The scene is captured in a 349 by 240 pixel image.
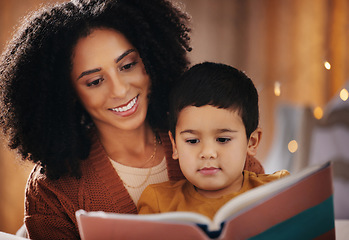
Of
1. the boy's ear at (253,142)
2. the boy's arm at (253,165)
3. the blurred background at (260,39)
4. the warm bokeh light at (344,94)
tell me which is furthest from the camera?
the blurred background at (260,39)

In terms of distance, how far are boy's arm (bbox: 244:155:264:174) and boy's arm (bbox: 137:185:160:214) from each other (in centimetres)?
33

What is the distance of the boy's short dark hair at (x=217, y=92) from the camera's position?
103 cm

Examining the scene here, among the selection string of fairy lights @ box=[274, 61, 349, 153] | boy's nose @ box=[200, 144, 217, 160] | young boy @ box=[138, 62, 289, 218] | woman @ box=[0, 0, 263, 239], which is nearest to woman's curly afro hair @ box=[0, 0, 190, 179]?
woman @ box=[0, 0, 263, 239]

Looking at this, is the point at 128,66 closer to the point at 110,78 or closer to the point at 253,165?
the point at 110,78

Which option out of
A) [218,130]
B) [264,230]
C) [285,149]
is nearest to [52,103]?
[218,130]

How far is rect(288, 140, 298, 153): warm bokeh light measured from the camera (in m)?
1.55

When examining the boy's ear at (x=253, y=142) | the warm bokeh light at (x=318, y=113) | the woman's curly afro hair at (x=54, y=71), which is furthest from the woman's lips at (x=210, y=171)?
the warm bokeh light at (x=318, y=113)

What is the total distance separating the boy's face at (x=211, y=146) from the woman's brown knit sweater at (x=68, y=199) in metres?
0.25

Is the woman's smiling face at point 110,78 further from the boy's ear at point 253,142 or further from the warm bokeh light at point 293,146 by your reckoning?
the warm bokeh light at point 293,146

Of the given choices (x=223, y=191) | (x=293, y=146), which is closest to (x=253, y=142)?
(x=223, y=191)

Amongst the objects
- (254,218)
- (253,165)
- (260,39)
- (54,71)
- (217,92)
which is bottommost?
(254,218)

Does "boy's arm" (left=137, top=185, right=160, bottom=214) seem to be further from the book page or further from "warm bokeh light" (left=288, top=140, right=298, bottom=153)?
"warm bokeh light" (left=288, top=140, right=298, bottom=153)

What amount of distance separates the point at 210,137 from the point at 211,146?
2cm

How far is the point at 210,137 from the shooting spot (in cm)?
101
